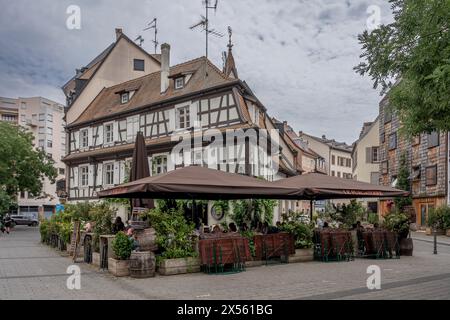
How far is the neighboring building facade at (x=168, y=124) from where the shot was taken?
27.7 meters

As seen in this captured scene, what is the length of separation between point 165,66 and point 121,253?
24.5 meters

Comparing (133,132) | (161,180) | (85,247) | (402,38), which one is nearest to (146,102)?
(133,132)

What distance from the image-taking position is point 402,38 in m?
9.21

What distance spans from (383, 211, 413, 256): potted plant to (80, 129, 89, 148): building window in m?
27.8

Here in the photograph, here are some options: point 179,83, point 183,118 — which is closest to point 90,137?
point 179,83

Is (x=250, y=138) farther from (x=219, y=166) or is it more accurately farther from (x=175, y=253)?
(x=175, y=253)

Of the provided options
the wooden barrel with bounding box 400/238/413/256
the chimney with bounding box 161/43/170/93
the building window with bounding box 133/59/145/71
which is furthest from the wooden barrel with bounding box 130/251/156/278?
the building window with bounding box 133/59/145/71

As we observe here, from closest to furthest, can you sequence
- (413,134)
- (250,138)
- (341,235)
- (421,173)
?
(413,134) < (341,235) < (250,138) < (421,173)

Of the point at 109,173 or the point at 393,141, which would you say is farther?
the point at 393,141

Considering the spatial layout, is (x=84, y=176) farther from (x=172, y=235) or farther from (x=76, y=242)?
(x=172, y=235)

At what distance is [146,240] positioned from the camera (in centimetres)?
1127

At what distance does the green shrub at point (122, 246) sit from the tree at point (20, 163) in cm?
3347

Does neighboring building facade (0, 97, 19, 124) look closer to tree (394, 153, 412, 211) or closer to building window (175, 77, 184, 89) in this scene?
building window (175, 77, 184, 89)

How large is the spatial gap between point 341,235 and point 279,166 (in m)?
18.7
